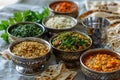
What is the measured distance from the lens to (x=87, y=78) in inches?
70.2

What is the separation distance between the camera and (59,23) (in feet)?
7.28

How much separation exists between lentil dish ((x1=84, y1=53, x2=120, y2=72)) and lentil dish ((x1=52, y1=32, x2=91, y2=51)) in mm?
101

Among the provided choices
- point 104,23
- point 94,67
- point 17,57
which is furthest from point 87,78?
point 104,23

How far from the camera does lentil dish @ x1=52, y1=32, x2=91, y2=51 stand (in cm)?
190

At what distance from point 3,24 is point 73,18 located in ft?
1.77

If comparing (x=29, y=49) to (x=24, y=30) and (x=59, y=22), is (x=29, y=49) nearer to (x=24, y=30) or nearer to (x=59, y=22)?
(x=24, y=30)

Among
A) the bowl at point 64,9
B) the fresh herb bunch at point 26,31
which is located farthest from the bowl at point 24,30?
the bowl at point 64,9

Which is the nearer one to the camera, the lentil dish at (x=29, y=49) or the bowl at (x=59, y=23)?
the lentil dish at (x=29, y=49)

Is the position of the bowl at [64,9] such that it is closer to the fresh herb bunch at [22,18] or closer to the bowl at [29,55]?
the fresh herb bunch at [22,18]

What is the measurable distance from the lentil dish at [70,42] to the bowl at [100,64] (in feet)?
0.26

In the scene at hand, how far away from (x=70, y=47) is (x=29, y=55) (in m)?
0.27

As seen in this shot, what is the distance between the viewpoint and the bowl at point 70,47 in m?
1.88

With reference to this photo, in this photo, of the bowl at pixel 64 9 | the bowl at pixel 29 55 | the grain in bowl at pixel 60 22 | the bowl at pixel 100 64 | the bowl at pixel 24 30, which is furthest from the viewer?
the bowl at pixel 64 9

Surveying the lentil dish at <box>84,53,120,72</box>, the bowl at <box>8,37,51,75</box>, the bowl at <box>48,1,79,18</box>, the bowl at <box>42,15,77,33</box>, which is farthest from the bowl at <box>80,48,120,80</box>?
the bowl at <box>48,1,79,18</box>
